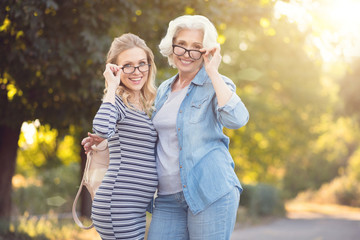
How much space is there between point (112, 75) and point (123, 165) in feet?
1.75

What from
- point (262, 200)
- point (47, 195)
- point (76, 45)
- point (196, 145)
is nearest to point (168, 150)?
point (196, 145)

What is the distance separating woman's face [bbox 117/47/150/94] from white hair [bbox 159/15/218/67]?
171mm

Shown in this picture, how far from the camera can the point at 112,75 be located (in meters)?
2.78

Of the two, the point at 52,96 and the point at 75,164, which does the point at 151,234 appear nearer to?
the point at 52,96

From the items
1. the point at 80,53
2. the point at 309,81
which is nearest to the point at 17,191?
the point at 80,53

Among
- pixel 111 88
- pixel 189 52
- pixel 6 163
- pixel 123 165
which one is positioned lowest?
pixel 123 165

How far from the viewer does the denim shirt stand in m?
2.68

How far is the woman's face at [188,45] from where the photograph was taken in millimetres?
2924

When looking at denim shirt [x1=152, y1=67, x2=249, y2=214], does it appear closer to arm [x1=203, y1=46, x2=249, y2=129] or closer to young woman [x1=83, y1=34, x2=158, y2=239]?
arm [x1=203, y1=46, x2=249, y2=129]

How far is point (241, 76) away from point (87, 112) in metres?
9.02

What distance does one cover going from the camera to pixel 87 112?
6711 mm

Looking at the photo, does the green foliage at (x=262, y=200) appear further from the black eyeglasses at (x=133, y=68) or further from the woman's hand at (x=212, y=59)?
the woman's hand at (x=212, y=59)

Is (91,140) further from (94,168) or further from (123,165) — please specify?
(123,165)

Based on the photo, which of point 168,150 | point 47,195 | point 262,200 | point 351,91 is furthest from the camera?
point 351,91
